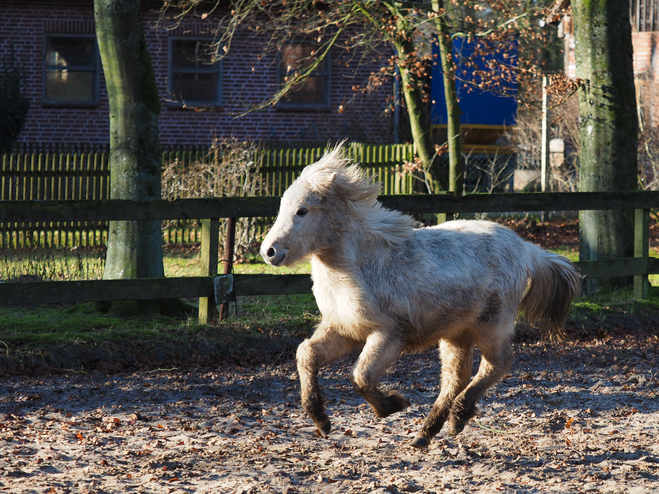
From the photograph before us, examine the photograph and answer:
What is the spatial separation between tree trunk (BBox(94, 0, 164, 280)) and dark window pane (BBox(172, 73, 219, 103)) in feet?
39.5

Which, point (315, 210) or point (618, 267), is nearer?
point (315, 210)

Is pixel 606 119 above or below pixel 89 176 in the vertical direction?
above

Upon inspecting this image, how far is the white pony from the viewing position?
4.34 meters

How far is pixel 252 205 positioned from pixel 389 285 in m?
3.13

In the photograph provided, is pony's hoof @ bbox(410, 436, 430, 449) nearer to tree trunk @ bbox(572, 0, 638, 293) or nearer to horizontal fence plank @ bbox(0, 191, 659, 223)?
horizontal fence plank @ bbox(0, 191, 659, 223)

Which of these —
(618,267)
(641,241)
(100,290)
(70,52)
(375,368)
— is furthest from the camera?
(70,52)

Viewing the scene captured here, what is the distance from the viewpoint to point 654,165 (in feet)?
53.8

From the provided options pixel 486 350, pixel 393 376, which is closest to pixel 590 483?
pixel 486 350

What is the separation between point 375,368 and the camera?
14.1 feet

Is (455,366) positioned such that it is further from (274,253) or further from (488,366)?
(274,253)

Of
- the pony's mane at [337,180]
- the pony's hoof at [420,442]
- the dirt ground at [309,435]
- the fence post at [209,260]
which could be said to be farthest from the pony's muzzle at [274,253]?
the fence post at [209,260]

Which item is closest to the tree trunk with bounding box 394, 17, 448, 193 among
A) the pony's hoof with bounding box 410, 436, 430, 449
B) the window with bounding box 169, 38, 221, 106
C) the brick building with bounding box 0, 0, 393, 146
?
the brick building with bounding box 0, 0, 393, 146

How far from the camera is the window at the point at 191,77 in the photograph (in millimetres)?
19609

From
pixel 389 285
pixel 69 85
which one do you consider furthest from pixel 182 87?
pixel 389 285
